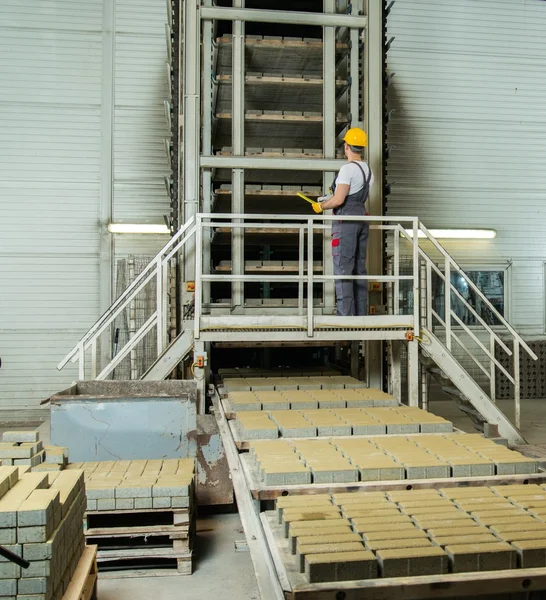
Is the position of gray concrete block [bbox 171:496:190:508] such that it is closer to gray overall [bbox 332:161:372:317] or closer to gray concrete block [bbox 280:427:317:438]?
gray concrete block [bbox 280:427:317:438]

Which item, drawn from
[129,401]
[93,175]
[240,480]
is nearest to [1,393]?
[93,175]

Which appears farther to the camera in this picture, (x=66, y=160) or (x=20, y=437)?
(x=66, y=160)

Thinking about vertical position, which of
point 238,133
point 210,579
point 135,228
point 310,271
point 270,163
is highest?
point 238,133

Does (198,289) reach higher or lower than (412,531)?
higher

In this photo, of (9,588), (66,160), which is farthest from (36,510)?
(66,160)

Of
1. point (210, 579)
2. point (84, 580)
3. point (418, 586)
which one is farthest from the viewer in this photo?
point (210, 579)

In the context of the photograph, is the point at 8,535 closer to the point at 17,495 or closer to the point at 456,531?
the point at 17,495

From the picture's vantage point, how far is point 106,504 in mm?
5371

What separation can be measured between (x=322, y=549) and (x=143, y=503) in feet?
9.21

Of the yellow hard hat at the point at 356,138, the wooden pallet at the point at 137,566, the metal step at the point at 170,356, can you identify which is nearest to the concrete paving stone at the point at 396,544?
the wooden pallet at the point at 137,566

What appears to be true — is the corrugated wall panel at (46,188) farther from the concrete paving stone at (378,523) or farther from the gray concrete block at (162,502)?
the concrete paving stone at (378,523)

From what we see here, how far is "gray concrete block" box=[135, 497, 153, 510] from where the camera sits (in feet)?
17.7

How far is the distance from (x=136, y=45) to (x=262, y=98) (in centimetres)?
533

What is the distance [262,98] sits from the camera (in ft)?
31.3
